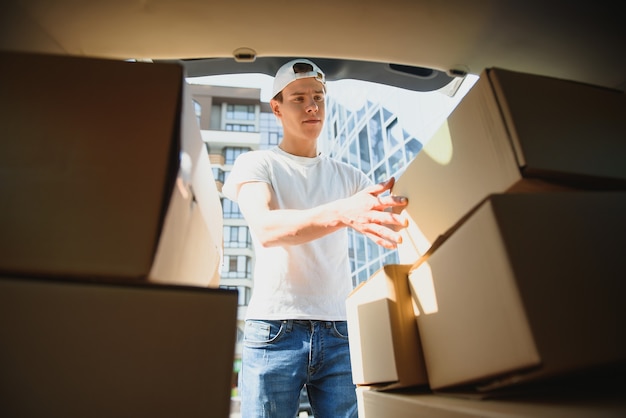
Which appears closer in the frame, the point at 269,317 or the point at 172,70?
the point at 172,70

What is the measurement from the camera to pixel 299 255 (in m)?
1.01

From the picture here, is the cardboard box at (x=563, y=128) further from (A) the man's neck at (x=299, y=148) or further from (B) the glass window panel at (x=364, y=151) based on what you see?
(B) the glass window panel at (x=364, y=151)

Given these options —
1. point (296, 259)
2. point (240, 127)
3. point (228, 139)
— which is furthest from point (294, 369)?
point (240, 127)

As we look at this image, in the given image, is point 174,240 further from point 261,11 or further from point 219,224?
point 261,11

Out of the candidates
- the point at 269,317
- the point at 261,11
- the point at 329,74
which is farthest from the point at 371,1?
the point at 269,317

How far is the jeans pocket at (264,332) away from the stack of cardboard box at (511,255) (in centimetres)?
26

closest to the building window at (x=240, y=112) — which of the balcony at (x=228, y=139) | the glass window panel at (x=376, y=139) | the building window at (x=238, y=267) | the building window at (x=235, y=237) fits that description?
the balcony at (x=228, y=139)

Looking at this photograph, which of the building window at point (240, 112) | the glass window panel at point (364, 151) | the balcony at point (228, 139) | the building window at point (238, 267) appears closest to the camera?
the glass window panel at point (364, 151)

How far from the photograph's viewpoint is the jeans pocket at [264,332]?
93 centimetres

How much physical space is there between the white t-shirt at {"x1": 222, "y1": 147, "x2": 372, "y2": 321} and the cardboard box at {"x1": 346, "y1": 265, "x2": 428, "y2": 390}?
188 millimetres

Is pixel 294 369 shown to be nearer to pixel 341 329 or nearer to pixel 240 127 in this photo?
pixel 341 329

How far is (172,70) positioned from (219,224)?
34 cm

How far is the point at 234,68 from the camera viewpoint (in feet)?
3.09

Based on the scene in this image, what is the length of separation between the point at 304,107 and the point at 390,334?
0.71 m
